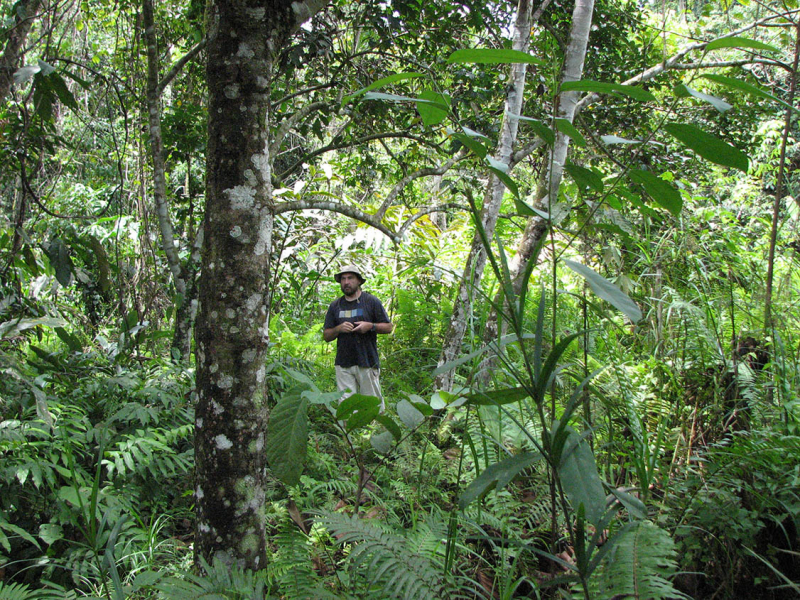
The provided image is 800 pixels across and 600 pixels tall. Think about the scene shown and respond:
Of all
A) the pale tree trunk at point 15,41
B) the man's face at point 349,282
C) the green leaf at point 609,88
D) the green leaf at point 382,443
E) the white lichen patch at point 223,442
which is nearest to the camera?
the green leaf at point 609,88

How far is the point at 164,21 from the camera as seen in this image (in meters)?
5.20

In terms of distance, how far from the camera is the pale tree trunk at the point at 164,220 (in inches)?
150

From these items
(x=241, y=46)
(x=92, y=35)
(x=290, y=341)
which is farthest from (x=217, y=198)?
(x=92, y=35)

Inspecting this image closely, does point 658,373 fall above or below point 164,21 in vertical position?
below

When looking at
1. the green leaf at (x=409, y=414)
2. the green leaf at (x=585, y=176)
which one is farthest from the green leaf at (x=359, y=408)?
the green leaf at (x=585, y=176)

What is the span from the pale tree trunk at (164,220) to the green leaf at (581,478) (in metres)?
3.77

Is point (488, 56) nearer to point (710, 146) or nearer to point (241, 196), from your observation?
point (710, 146)

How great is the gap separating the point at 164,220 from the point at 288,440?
3333 millimetres

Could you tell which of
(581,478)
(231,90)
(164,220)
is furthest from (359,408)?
(164,220)

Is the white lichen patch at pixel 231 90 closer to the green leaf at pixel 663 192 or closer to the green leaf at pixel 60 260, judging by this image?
the green leaf at pixel 663 192

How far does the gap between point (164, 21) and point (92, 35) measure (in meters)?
5.58

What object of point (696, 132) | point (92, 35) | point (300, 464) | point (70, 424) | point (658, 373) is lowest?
point (70, 424)

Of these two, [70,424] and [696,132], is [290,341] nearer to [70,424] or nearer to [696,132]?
[70,424]

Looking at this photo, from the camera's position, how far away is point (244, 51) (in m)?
1.81
